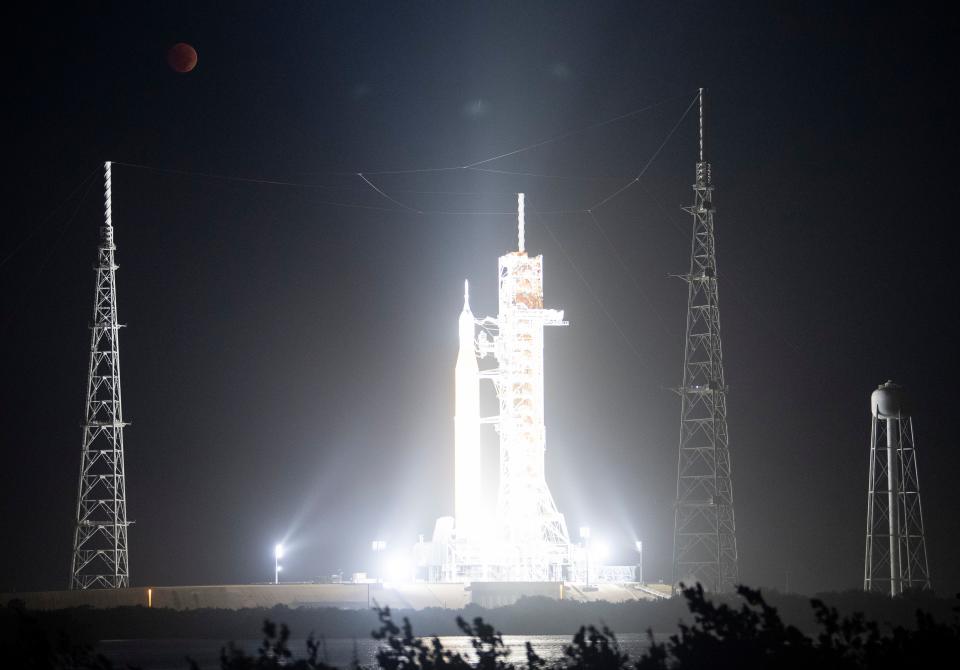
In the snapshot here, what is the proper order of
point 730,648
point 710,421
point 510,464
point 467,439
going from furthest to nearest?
1. point 467,439
2. point 510,464
3. point 710,421
4. point 730,648

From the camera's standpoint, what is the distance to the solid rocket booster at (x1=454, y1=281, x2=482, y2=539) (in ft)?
163

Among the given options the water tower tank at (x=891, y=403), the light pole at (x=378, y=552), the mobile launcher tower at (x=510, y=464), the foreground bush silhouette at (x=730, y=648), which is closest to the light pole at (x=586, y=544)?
the mobile launcher tower at (x=510, y=464)

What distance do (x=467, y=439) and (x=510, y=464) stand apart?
6.77 feet

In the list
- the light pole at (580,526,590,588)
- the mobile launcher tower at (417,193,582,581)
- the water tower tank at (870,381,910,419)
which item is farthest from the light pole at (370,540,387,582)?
the water tower tank at (870,381,910,419)

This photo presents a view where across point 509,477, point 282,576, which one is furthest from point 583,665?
point 282,576

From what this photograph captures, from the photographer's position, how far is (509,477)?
160 ft

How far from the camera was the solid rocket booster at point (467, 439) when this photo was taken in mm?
49562

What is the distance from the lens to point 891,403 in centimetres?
4234

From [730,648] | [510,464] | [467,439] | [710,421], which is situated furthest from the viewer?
[467,439]

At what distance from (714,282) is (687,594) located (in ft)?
90.2

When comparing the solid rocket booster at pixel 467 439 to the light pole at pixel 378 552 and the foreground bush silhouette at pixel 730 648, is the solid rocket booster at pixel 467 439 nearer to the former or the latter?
the light pole at pixel 378 552

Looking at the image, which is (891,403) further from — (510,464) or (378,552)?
(378,552)

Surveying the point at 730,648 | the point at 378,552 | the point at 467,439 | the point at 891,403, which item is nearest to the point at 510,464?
the point at 467,439

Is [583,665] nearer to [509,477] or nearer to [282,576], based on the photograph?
[509,477]
